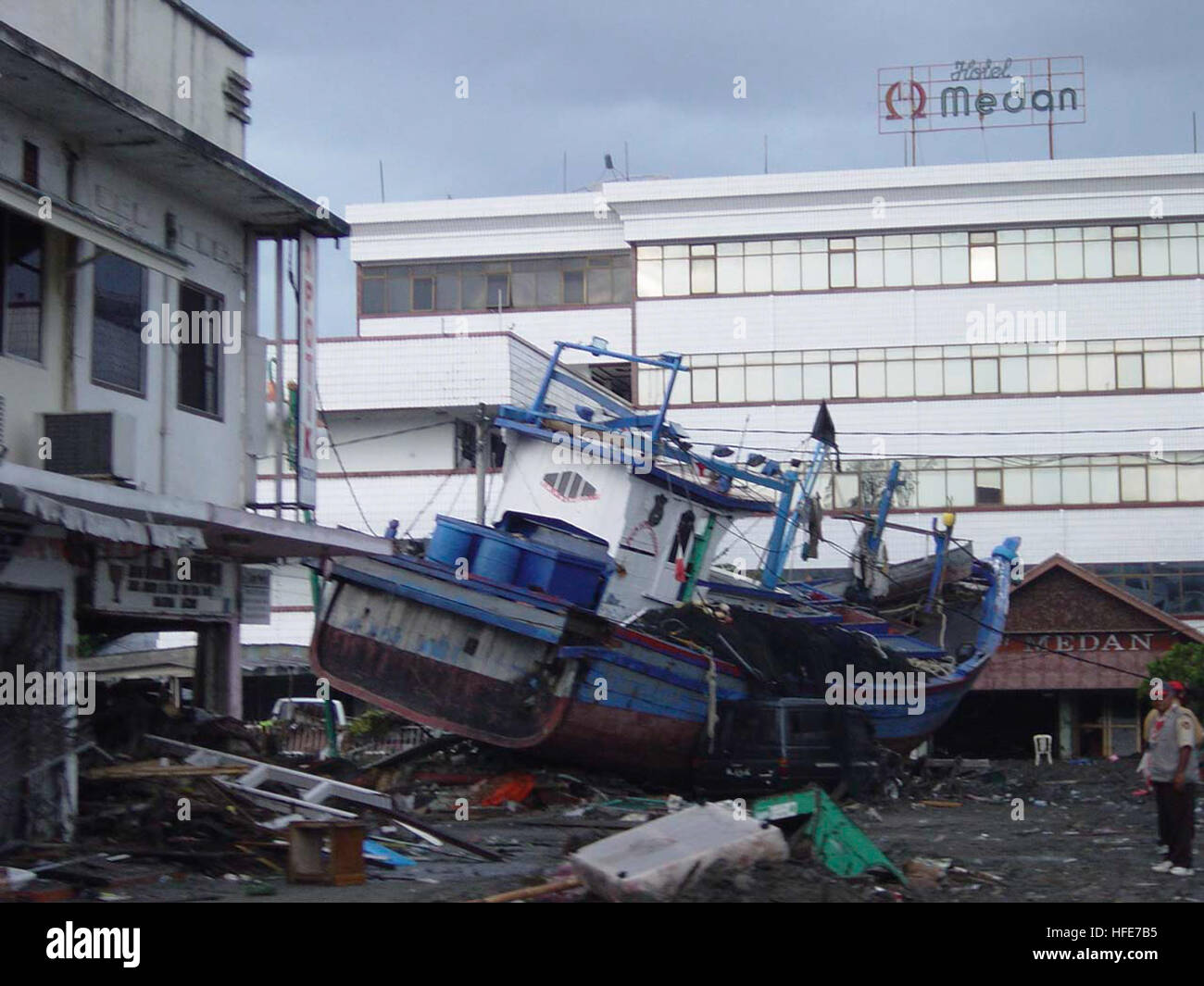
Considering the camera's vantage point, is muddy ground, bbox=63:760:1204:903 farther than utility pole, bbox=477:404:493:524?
No

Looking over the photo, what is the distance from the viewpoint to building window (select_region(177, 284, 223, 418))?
1362 cm

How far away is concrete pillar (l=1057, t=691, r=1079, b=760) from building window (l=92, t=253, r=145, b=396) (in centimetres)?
2564

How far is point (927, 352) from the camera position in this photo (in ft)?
124

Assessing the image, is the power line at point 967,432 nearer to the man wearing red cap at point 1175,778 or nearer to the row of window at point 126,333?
the row of window at point 126,333

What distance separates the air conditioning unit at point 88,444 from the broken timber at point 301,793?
2.70 m

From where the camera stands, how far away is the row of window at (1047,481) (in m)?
36.5

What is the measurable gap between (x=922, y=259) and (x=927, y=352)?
8.07 feet

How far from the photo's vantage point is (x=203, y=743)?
13617 mm

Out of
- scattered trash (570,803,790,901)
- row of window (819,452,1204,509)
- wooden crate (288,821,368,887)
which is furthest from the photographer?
row of window (819,452,1204,509)

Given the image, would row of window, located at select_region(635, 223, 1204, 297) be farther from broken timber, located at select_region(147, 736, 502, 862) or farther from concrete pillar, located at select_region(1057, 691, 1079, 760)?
broken timber, located at select_region(147, 736, 502, 862)

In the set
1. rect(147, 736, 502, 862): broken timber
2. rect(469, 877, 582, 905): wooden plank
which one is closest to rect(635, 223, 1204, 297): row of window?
rect(147, 736, 502, 862): broken timber

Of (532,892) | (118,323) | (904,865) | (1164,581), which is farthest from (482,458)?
(1164,581)

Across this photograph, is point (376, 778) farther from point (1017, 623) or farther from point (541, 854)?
point (1017, 623)

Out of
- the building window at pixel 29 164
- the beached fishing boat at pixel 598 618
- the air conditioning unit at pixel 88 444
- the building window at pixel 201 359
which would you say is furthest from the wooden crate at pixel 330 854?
the beached fishing boat at pixel 598 618
